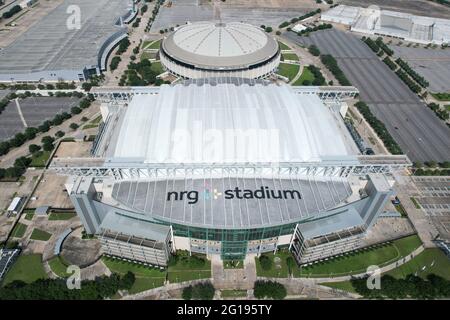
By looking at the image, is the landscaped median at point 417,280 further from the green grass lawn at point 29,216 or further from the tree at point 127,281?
the green grass lawn at point 29,216

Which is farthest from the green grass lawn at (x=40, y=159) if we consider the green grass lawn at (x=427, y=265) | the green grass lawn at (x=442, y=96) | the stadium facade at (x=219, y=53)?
the green grass lawn at (x=442, y=96)

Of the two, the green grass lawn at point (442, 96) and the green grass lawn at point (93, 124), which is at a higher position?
the green grass lawn at point (93, 124)

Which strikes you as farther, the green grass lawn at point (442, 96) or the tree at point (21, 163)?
the green grass lawn at point (442, 96)

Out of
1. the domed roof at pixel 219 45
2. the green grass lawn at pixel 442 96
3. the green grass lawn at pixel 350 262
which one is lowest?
the green grass lawn at pixel 350 262

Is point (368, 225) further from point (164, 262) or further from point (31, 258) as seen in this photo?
point (31, 258)

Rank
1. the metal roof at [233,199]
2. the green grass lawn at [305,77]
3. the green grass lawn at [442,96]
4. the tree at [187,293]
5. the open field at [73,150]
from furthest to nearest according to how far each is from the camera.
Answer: the green grass lawn at [305,77]
the green grass lawn at [442,96]
the open field at [73,150]
the metal roof at [233,199]
the tree at [187,293]

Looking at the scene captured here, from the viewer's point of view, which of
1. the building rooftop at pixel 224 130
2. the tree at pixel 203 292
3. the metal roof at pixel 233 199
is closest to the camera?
the tree at pixel 203 292

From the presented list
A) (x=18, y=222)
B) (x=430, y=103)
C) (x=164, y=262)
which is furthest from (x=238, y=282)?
(x=430, y=103)

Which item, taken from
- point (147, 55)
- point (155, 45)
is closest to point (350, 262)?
point (147, 55)
